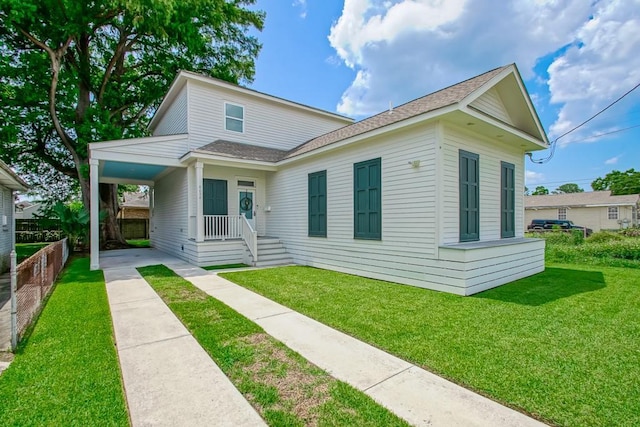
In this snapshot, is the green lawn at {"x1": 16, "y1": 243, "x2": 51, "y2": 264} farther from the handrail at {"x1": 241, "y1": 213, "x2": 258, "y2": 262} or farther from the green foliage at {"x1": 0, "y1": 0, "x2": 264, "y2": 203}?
the handrail at {"x1": 241, "y1": 213, "x2": 258, "y2": 262}

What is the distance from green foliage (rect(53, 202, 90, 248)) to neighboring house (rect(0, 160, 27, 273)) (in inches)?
56.0

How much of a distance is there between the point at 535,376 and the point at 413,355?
3.50 ft

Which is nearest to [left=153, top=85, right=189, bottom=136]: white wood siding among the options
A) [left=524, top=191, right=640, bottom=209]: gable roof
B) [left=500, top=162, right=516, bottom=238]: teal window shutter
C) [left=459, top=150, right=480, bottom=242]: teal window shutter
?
[left=459, top=150, right=480, bottom=242]: teal window shutter

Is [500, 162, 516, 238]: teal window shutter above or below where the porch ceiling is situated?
below

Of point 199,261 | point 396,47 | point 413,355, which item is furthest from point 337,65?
point 413,355

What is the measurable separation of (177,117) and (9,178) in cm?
562

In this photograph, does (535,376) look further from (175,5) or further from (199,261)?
(175,5)

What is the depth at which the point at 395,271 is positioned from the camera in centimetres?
695

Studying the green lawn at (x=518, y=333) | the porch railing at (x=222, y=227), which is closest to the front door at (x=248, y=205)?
the porch railing at (x=222, y=227)

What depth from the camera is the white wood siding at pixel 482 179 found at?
20.8ft

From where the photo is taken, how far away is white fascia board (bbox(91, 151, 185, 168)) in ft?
29.1

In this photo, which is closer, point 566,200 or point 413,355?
point 413,355

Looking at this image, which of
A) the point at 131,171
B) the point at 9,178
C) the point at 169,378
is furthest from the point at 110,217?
the point at 169,378

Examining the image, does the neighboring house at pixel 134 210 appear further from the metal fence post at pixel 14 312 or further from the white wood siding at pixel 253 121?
the metal fence post at pixel 14 312
